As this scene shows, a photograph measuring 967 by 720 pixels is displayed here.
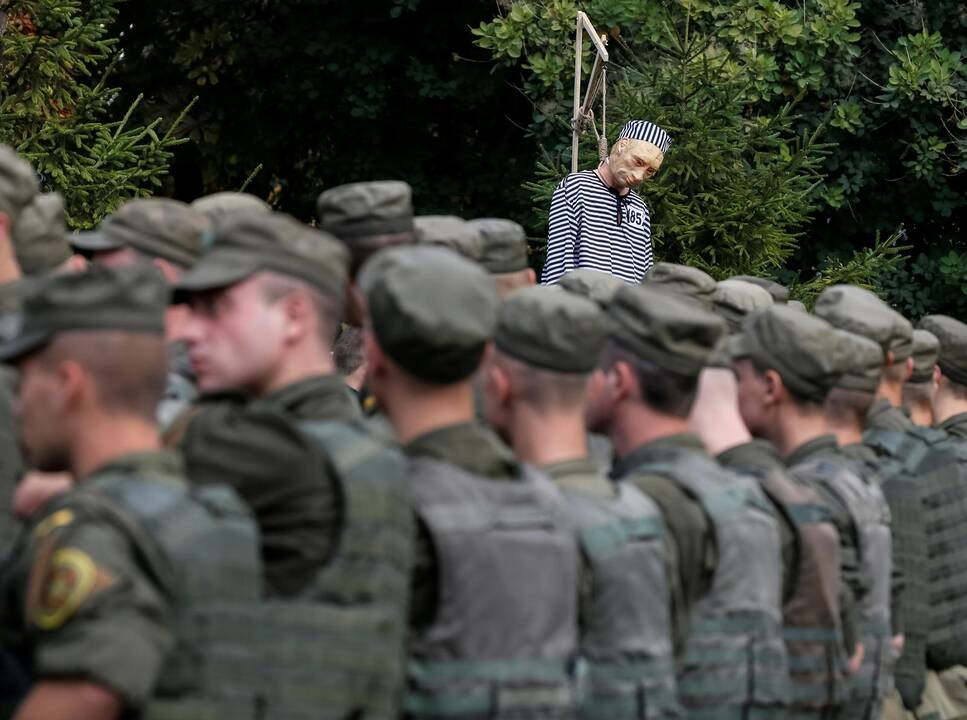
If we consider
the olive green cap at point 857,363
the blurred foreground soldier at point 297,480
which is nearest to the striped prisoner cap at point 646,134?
the olive green cap at point 857,363

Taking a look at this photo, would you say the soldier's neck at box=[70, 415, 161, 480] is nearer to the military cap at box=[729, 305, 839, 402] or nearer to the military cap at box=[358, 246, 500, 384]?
the military cap at box=[358, 246, 500, 384]

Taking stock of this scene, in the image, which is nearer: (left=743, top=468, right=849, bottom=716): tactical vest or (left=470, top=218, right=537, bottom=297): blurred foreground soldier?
(left=743, top=468, right=849, bottom=716): tactical vest

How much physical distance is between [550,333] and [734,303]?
3.04m

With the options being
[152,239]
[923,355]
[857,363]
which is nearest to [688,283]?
[857,363]

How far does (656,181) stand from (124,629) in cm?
1104

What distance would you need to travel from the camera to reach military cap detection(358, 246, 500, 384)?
4.25 metres

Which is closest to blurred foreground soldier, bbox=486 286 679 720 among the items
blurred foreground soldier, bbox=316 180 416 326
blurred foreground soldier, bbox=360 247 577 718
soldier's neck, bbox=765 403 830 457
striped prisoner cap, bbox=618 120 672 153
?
blurred foreground soldier, bbox=360 247 577 718

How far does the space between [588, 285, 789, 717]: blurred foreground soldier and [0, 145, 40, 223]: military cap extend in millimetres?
1630

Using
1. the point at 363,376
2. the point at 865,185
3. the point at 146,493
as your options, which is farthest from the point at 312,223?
the point at 146,493

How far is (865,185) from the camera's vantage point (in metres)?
18.4

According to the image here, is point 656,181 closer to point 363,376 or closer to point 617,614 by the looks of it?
point 363,376

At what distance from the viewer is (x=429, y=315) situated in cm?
424

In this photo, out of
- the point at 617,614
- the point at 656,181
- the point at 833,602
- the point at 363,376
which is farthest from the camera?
the point at 656,181

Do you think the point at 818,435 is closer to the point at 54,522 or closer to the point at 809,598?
the point at 809,598
